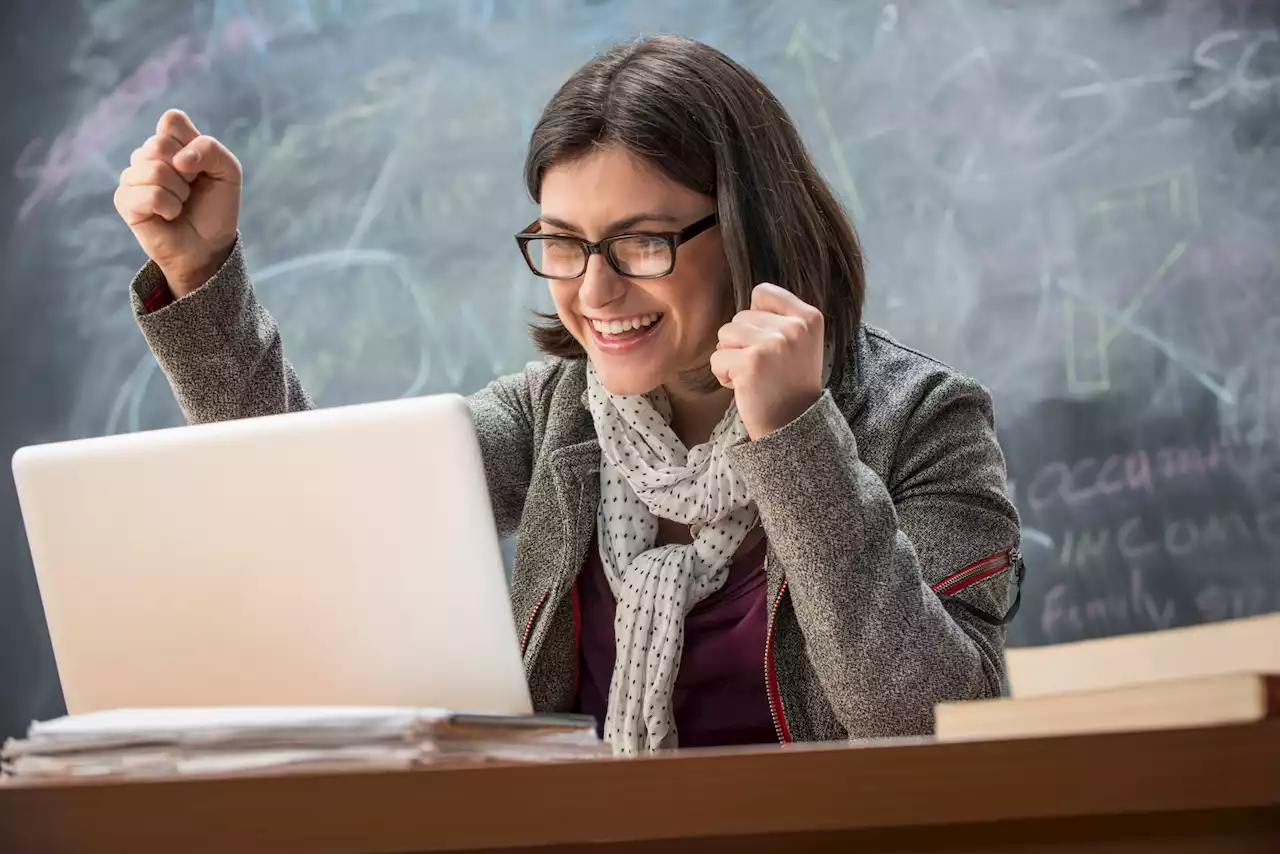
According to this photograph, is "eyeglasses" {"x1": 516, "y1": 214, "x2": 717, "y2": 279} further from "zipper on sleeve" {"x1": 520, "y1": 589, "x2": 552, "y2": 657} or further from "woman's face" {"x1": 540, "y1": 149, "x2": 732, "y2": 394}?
"zipper on sleeve" {"x1": 520, "y1": 589, "x2": 552, "y2": 657}

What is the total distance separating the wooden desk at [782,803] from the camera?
1.76 ft

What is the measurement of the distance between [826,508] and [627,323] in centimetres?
41

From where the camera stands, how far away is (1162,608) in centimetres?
272

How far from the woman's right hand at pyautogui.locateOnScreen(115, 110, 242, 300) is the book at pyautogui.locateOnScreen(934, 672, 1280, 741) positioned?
99 cm

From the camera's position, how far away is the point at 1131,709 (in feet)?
1.83

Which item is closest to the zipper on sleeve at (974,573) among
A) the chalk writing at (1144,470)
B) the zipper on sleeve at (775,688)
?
the zipper on sleeve at (775,688)

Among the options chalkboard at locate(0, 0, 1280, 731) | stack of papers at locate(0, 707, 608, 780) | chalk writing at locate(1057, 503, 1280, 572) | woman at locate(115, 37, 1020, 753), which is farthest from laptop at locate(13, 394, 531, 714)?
chalk writing at locate(1057, 503, 1280, 572)

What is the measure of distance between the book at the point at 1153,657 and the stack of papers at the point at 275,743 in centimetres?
30

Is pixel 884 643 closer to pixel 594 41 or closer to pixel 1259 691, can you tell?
pixel 1259 691

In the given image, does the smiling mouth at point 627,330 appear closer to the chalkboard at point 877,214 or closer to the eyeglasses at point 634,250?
the eyeglasses at point 634,250

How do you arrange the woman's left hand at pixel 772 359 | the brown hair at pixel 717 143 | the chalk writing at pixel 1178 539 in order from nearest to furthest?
1. the woman's left hand at pixel 772 359
2. the brown hair at pixel 717 143
3. the chalk writing at pixel 1178 539

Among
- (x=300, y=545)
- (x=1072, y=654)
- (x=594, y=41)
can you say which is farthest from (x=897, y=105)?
(x=300, y=545)

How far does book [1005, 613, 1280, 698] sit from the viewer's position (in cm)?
86

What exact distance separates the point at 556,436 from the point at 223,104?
186 cm
